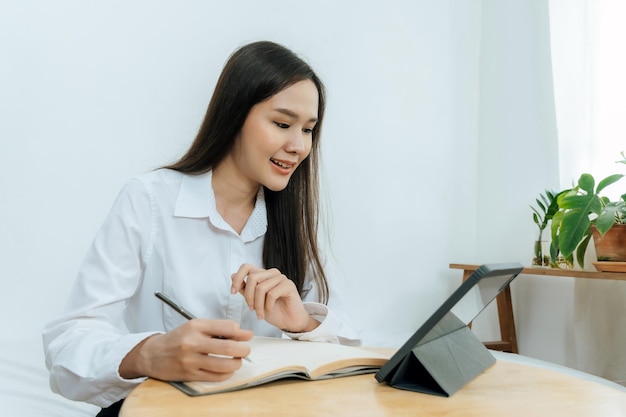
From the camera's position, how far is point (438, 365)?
2.52 ft

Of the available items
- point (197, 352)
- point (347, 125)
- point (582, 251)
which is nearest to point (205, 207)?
point (197, 352)

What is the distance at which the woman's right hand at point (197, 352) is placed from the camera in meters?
0.75

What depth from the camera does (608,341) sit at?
2.38m

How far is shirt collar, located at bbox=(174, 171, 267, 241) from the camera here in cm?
123

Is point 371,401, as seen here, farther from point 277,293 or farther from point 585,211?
point 585,211

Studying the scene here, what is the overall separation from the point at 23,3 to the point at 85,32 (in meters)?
0.21

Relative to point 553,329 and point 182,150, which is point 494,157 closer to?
point 553,329

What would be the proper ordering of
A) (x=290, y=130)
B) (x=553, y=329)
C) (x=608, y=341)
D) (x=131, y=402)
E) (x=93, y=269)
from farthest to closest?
(x=553, y=329) < (x=608, y=341) < (x=290, y=130) < (x=93, y=269) < (x=131, y=402)

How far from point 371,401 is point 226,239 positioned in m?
0.61

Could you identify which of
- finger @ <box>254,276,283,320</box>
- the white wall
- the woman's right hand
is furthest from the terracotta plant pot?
the woman's right hand

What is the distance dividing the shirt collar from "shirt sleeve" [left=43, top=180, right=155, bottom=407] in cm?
7

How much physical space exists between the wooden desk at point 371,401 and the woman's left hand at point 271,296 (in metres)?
0.20

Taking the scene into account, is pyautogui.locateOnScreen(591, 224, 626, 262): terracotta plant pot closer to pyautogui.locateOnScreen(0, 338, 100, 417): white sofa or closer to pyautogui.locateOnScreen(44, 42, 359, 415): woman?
pyautogui.locateOnScreen(44, 42, 359, 415): woman

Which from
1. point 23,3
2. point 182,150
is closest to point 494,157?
point 182,150
